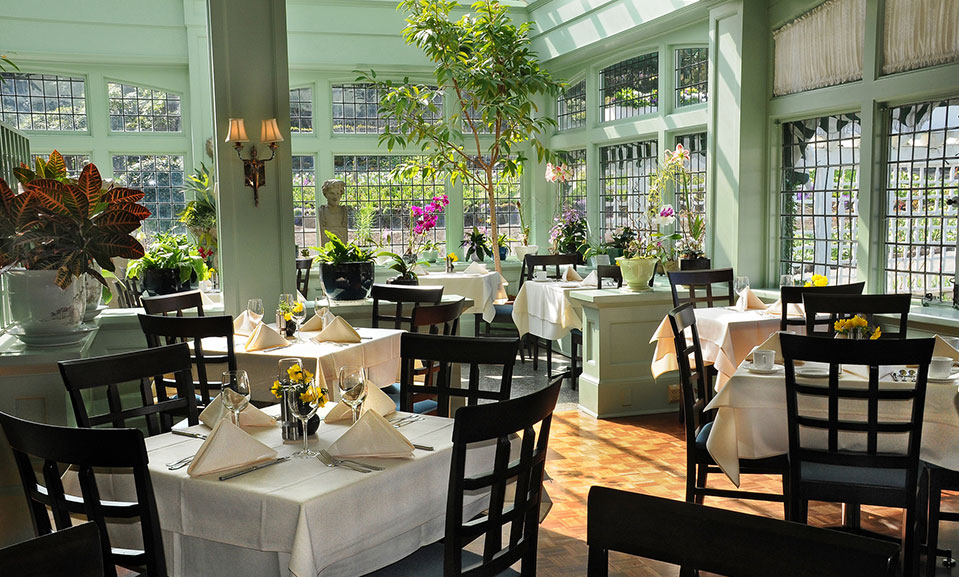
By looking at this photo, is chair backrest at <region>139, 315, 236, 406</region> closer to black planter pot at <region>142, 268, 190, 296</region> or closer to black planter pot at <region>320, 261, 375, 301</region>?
black planter pot at <region>142, 268, 190, 296</region>

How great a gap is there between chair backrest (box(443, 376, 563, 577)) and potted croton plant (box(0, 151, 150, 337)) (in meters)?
2.15

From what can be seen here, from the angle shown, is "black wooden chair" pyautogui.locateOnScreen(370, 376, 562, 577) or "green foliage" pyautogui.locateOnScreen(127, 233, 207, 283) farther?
"green foliage" pyautogui.locateOnScreen(127, 233, 207, 283)

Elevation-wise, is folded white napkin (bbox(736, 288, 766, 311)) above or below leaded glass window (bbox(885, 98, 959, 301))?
below

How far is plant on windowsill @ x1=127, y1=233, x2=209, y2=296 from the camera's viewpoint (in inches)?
218

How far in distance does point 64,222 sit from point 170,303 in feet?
4.29

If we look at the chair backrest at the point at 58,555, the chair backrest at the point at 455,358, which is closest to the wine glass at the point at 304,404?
the chair backrest at the point at 455,358

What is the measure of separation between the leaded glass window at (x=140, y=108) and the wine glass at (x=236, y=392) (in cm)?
849

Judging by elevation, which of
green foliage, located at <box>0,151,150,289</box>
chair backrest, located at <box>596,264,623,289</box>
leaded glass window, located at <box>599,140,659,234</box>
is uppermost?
leaded glass window, located at <box>599,140,659,234</box>

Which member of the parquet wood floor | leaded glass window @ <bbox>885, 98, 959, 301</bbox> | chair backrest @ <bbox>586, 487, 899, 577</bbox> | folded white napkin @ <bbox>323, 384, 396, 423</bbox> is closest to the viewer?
chair backrest @ <bbox>586, 487, 899, 577</bbox>

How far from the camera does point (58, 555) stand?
1396mm

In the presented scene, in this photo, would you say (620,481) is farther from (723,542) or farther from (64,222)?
(723,542)

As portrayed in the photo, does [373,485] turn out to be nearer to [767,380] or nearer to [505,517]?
[505,517]

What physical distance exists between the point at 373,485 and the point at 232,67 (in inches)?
161

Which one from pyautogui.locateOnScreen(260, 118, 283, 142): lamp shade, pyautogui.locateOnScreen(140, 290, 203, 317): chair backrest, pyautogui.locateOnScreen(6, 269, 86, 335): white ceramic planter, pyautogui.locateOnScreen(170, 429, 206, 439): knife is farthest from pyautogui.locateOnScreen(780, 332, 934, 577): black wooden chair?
pyautogui.locateOnScreen(260, 118, 283, 142): lamp shade
